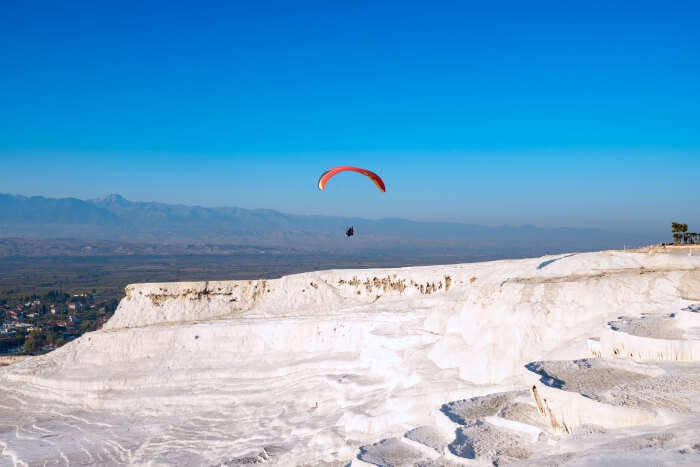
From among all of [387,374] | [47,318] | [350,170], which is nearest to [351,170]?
[350,170]

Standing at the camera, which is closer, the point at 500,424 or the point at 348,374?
the point at 500,424

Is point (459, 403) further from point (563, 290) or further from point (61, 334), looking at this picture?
point (61, 334)

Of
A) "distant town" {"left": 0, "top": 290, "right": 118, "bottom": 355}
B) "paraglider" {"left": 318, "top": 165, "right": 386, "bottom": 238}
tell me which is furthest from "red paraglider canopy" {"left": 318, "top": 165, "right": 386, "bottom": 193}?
"distant town" {"left": 0, "top": 290, "right": 118, "bottom": 355}

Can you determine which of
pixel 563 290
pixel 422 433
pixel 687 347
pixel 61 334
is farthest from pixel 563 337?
pixel 61 334

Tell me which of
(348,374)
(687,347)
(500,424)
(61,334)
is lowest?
(61,334)

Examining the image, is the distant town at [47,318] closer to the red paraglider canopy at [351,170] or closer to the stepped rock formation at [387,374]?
the stepped rock formation at [387,374]

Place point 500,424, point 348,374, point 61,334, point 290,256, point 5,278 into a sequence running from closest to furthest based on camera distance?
point 500,424 < point 348,374 < point 61,334 < point 5,278 < point 290,256

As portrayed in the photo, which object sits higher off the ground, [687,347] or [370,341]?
[687,347]

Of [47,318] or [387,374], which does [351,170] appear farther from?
[47,318]
